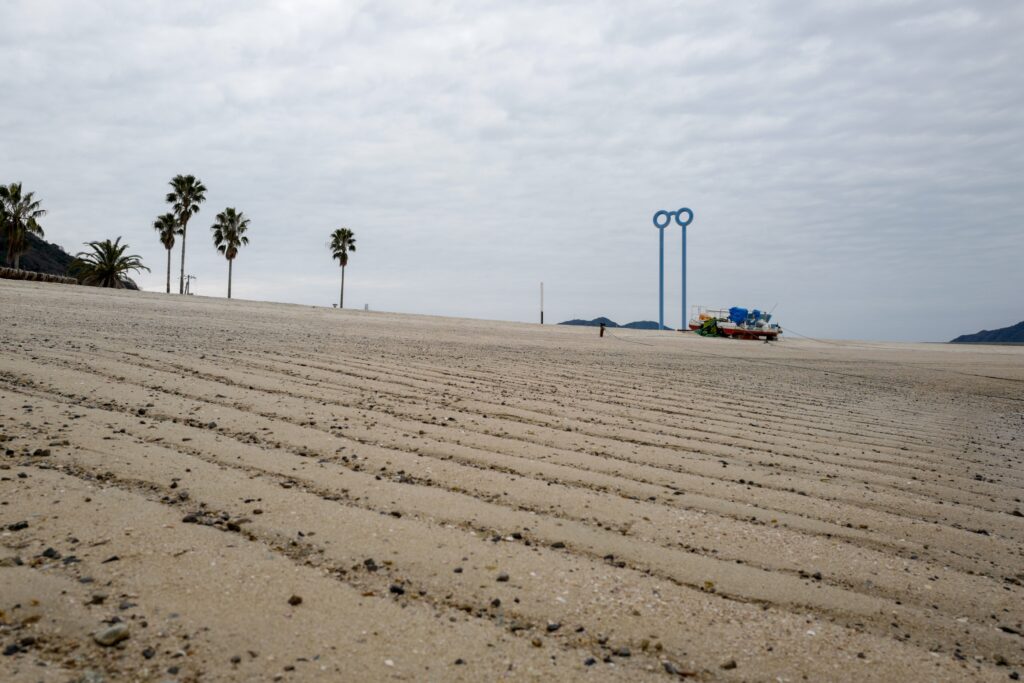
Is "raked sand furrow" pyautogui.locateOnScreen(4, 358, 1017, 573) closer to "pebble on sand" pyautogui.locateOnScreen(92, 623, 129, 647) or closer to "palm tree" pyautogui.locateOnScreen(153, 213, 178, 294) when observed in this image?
"pebble on sand" pyautogui.locateOnScreen(92, 623, 129, 647)

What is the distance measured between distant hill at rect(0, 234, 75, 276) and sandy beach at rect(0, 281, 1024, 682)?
2492 inches

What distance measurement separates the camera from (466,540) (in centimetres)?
285

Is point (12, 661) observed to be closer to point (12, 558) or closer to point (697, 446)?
point (12, 558)

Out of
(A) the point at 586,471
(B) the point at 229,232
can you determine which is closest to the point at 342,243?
(B) the point at 229,232

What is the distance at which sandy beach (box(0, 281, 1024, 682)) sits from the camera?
2.05 metres

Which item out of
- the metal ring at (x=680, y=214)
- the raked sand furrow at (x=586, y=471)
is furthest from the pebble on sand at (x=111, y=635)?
the metal ring at (x=680, y=214)

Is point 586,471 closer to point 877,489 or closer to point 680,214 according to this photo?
point 877,489

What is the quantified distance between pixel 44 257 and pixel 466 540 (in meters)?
74.0

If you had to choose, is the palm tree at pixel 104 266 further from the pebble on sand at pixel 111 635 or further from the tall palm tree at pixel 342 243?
the pebble on sand at pixel 111 635

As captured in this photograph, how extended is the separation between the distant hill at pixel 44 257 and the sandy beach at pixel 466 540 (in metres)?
63.3

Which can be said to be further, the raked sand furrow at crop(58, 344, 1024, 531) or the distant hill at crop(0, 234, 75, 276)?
the distant hill at crop(0, 234, 75, 276)

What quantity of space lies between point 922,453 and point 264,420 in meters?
5.51

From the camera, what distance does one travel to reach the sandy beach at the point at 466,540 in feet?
6.73

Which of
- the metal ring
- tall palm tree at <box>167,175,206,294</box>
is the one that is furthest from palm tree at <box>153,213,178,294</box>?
the metal ring
